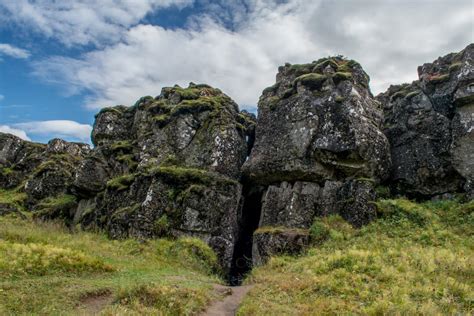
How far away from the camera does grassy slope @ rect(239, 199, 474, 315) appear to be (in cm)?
1220

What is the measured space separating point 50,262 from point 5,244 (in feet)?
10.3

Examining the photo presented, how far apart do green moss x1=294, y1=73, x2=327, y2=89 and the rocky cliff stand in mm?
112

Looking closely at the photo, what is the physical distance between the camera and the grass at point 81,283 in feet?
36.6

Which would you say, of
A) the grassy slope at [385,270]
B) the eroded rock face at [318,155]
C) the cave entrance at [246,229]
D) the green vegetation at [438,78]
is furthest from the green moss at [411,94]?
the cave entrance at [246,229]

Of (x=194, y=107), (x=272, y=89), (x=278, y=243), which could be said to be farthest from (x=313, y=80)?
(x=278, y=243)

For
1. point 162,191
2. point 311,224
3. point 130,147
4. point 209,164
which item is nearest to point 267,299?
point 311,224

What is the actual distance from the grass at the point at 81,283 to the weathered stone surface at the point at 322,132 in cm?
1104

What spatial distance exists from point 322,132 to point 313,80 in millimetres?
5518

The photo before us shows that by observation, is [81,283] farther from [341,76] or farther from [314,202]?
[341,76]

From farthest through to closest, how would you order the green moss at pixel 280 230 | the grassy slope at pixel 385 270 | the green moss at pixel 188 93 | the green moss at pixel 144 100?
1. the green moss at pixel 144 100
2. the green moss at pixel 188 93
3. the green moss at pixel 280 230
4. the grassy slope at pixel 385 270

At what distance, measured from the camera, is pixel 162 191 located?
91.5 ft

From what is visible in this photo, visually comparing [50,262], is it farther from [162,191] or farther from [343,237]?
[343,237]

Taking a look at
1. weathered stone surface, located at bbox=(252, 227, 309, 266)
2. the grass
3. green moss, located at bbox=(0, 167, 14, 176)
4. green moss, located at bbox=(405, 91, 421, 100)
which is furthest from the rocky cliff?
green moss, located at bbox=(0, 167, 14, 176)

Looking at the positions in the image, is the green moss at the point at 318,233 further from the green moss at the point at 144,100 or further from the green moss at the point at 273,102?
the green moss at the point at 144,100
